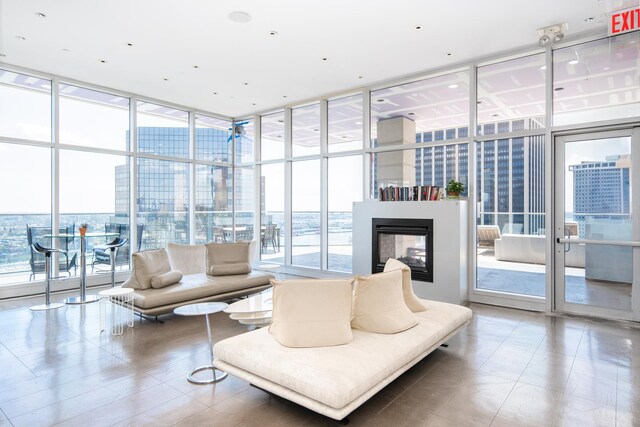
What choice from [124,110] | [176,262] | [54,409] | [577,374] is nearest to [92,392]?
[54,409]

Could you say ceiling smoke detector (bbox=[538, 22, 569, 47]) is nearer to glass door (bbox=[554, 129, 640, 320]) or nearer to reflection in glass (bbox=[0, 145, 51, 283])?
glass door (bbox=[554, 129, 640, 320])

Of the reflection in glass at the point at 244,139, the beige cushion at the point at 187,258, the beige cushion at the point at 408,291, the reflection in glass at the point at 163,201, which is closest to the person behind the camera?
the beige cushion at the point at 408,291

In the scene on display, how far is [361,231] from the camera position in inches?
250

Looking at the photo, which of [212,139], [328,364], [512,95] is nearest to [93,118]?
[212,139]

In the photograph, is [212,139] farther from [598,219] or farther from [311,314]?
[598,219]

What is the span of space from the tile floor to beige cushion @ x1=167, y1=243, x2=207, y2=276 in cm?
143

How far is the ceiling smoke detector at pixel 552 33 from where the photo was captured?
4.47 meters

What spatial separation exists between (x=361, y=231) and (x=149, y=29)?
415 centimetres

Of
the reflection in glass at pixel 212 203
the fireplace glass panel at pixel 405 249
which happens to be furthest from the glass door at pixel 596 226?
the reflection in glass at pixel 212 203

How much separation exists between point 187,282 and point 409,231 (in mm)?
3297

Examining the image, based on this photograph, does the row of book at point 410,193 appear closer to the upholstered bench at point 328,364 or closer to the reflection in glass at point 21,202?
the upholstered bench at point 328,364

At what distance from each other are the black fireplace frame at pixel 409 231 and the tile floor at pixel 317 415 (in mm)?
1399

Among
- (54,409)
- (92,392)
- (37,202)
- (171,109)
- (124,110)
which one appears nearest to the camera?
(54,409)

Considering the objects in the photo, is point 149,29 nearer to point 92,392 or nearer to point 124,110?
point 124,110
